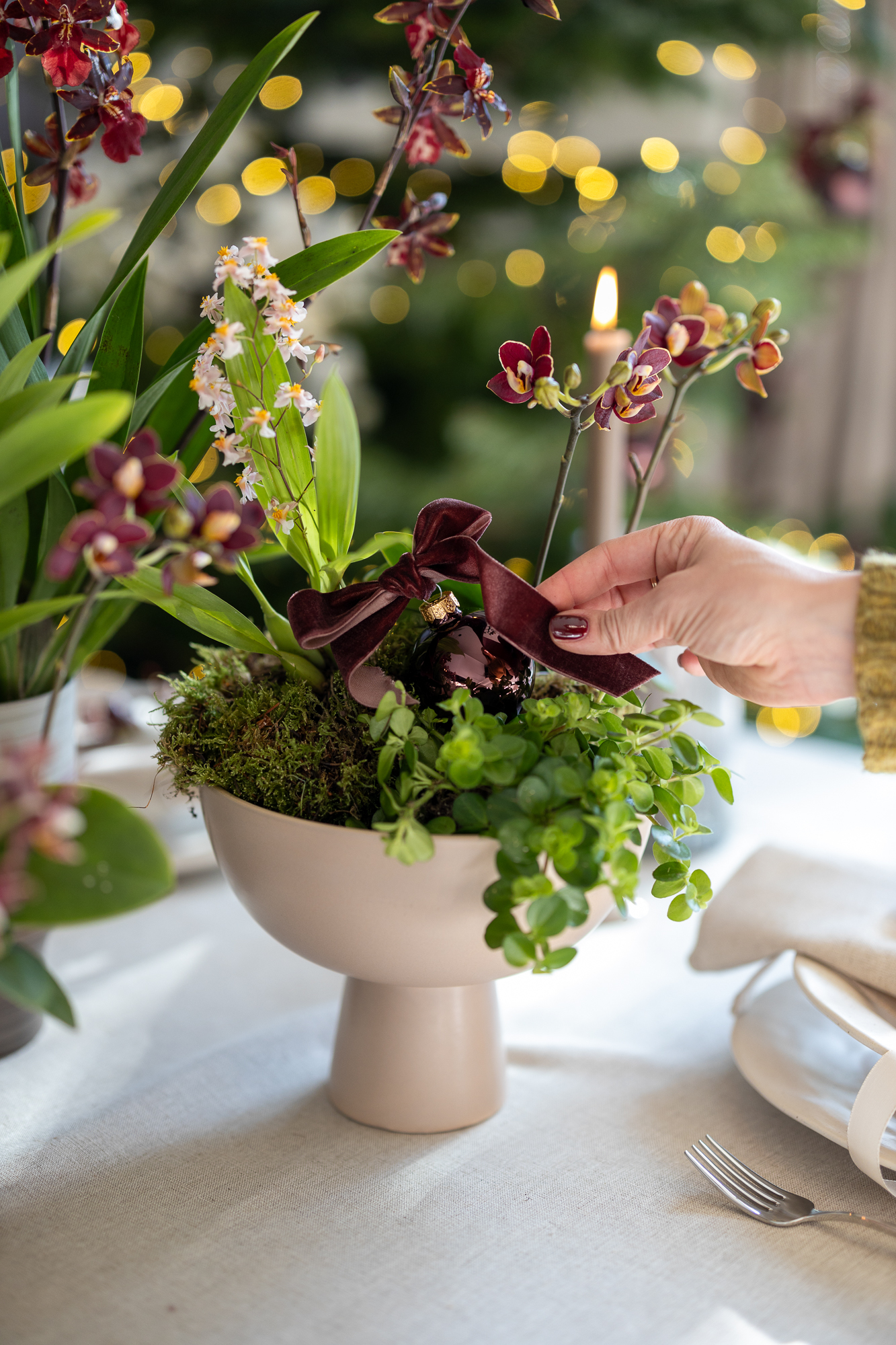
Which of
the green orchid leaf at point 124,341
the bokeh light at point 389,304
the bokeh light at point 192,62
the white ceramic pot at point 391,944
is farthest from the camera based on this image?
the bokeh light at point 389,304

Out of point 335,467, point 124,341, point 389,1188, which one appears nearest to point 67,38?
point 124,341

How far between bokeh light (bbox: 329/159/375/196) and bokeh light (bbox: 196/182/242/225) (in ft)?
0.56

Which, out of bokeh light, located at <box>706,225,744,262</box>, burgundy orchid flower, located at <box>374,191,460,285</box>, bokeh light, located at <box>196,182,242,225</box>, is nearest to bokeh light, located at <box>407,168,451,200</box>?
bokeh light, located at <box>196,182,242,225</box>

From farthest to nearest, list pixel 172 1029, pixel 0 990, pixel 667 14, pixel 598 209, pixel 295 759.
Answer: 1. pixel 598 209
2. pixel 667 14
3. pixel 172 1029
4. pixel 295 759
5. pixel 0 990

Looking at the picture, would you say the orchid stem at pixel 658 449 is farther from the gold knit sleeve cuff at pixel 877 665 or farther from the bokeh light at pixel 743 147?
the bokeh light at pixel 743 147

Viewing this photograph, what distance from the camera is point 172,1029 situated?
2.02ft

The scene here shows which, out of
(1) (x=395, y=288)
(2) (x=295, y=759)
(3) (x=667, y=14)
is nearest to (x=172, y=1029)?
(2) (x=295, y=759)

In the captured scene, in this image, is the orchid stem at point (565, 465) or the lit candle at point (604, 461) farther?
the lit candle at point (604, 461)

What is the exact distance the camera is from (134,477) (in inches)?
12.7

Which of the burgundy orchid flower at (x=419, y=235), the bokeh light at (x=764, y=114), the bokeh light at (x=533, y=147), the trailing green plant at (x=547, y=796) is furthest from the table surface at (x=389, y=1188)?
the bokeh light at (x=764, y=114)

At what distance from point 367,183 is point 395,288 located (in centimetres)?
17

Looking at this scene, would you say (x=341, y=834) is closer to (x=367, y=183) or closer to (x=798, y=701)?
(x=798, y=701)

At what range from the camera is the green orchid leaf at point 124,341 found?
53 centimetres

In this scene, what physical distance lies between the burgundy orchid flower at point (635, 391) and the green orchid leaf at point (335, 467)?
135 mm
